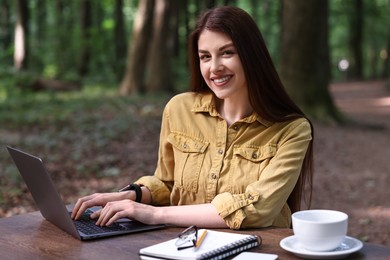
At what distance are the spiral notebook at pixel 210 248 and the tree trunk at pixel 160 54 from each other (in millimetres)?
14377

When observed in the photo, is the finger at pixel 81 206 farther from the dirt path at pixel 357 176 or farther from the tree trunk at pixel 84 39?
the tree trunk at pixel 84 39

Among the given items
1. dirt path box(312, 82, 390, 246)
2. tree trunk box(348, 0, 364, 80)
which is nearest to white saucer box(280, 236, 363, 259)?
dirt path box(312, 82, 390, 246)

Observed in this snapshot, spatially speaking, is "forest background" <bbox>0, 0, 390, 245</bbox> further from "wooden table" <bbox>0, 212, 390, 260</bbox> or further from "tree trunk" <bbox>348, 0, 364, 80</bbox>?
"tree trunk" <bbox>348, 0, 364, 80</bbox>

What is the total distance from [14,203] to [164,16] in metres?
10.5

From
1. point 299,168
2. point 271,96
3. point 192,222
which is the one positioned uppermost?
point 271,96

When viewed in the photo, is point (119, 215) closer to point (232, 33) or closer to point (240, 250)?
point (240, 250)

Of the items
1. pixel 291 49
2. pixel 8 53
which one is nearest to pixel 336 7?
pixel 8 53

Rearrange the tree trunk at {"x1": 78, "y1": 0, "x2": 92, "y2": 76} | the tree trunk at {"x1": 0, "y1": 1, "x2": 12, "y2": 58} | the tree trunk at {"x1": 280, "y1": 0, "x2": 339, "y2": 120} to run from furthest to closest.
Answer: the tree trunk at {"x1": 0, "y1": 1, "x2": 12, "y2": 58} → the tree trunk at {"x1": 78, "y1": 0, "x2": 92, "y2": 76} → the tree trunk at {"x1": 280, "y1": 0, "x2": 339, "y2": 120}

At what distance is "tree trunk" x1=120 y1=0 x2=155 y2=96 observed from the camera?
1605 cm

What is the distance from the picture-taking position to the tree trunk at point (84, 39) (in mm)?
23438

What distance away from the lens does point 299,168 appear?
2.60 m

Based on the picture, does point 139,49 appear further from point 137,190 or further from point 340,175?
point 137,190

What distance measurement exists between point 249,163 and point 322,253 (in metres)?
0.75

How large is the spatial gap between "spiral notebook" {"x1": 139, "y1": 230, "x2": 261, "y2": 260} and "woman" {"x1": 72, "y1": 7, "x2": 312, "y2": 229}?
0.90ft
